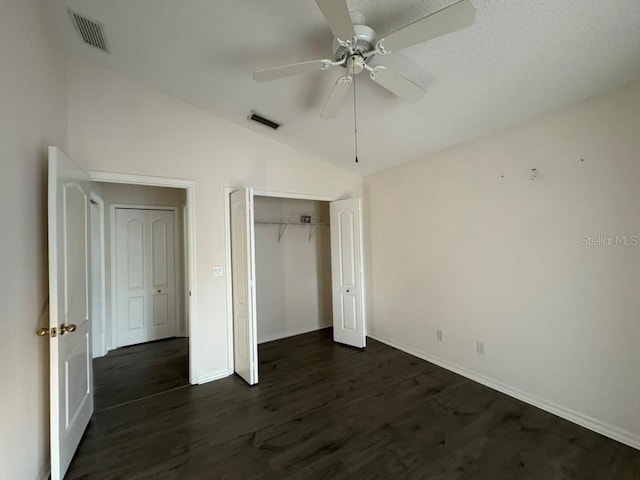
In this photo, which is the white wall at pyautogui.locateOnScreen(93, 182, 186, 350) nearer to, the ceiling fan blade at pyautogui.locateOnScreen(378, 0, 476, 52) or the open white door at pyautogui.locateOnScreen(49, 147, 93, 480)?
the open white door at pyautogui.locateOnScreen(49, 147, 93, 480)

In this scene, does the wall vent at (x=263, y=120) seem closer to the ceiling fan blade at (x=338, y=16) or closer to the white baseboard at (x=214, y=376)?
the ceiling fan blade at (x=338, y=16)

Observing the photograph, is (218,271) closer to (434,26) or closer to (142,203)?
(142,203)

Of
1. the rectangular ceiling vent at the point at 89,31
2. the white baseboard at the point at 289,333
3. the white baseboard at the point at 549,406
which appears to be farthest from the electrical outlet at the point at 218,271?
the white baseboard at the point at 549,406

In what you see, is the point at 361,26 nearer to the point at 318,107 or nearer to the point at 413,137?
the point at 318,107

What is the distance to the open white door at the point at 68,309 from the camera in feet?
5.72

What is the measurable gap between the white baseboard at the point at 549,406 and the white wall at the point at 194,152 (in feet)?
8.25

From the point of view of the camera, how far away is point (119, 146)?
2.70 m

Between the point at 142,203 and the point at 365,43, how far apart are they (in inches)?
157

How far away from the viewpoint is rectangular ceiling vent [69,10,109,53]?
6.95ft

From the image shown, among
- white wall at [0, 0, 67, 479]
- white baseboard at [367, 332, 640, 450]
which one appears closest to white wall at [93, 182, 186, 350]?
white wall at [0, 0, 67, 479]

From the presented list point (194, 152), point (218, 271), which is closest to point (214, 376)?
point (218, 271)

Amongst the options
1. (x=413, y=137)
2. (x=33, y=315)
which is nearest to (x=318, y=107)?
(x=413, y=137)

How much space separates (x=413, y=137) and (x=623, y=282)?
82.4 inches

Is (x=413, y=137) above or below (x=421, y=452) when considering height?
above
